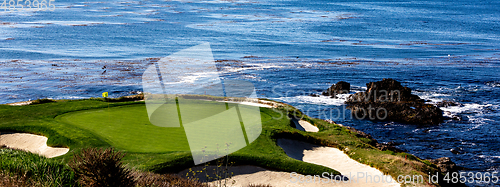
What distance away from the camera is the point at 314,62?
5359 centimetres

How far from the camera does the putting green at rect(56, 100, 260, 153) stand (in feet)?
46.1

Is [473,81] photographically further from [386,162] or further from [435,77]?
[386,162]

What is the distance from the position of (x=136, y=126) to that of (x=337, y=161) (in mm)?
9076

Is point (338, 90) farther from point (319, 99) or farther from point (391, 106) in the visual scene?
point (391, 106)

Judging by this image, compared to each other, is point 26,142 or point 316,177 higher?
point 316,177

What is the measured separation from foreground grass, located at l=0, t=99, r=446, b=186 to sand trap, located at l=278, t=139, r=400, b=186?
299mm

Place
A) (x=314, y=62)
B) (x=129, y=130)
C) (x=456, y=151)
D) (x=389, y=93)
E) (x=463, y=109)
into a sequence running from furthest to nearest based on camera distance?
(x=314, y=62) < (x=389, y=93) < (x=463, y=109) < (x=456, y=151) < (x=129, y=130)

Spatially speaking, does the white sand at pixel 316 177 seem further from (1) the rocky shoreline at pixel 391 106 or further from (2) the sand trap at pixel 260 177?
(1) the rocky shoreline at pixel 391 106

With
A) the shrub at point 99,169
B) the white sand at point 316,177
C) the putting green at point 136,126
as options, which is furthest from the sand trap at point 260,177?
the shrub at point 99,169

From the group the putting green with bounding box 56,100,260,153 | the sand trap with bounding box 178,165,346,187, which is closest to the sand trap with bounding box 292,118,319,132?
the putting green with bounding box 56,100,260,153

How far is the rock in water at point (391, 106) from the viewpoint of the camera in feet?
78.5

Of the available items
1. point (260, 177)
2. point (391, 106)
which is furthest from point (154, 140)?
point (391, 106)

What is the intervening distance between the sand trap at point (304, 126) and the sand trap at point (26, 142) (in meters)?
12.0

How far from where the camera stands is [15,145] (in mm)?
15508
